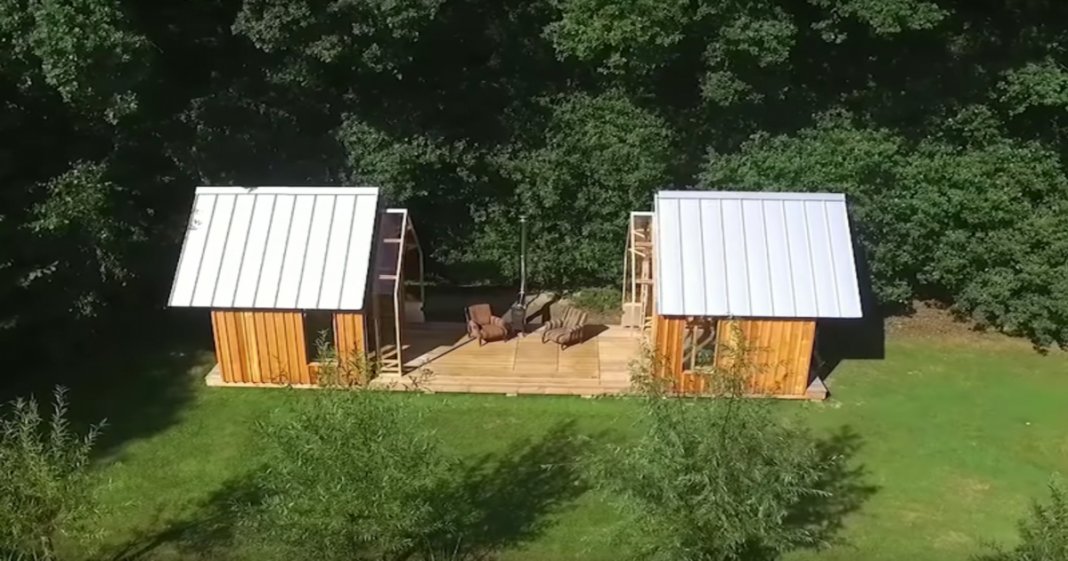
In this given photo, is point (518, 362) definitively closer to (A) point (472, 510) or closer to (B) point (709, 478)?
(A) point (472, 510)

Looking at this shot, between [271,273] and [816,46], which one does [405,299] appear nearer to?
[271,273]

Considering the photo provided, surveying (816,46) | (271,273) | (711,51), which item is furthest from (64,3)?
(816,46)

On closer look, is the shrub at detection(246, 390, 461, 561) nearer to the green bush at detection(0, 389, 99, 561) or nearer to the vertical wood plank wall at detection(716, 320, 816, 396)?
the green bush at detection(0, 389, 99, 561)

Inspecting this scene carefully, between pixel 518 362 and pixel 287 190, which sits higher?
pixel 287 190

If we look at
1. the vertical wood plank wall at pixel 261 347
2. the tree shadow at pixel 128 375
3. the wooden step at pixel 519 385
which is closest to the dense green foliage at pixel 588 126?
the tree shadow at pixel 128 375

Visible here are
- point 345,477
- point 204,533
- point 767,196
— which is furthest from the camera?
point 767,196

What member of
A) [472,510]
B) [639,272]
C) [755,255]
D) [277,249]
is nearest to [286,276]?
[277,249]
